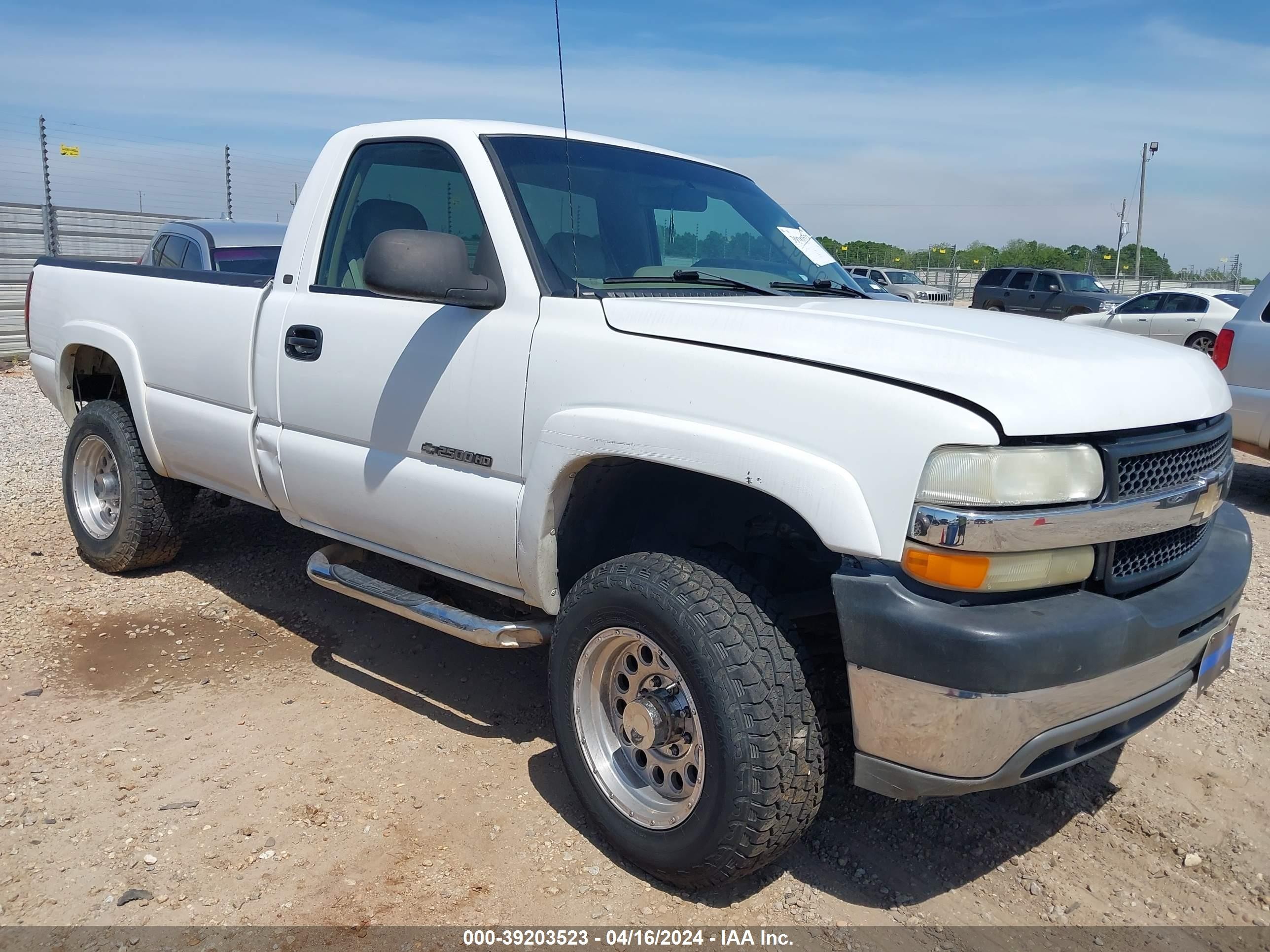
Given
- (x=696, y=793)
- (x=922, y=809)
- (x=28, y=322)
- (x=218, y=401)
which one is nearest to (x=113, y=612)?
(x=218, y=401)

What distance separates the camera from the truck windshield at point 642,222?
10.7 feet

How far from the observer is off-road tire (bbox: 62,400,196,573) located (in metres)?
4.98

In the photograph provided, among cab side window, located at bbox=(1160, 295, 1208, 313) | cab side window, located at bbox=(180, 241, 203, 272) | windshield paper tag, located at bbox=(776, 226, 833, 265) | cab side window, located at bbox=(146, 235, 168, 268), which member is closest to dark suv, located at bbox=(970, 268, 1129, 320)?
cab side window, located at bbox=(1160, 295, 1208, 313)

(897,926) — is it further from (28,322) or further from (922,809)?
(28,322)

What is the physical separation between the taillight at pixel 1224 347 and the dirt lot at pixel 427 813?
11.2 feet

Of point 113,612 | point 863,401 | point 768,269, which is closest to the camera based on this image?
point 863,401

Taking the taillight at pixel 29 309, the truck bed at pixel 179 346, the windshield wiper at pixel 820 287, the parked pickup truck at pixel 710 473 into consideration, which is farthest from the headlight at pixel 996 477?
the taillight at pixel 29 309

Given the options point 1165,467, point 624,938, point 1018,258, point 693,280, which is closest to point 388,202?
point 693,280

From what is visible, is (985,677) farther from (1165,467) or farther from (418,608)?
(418,608)

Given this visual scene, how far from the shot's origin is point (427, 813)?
321cm

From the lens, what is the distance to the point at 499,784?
11.1 ft

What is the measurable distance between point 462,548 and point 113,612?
2.47 m

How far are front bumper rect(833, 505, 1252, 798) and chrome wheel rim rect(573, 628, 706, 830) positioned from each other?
495mm

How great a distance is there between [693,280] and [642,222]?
1.22ft
